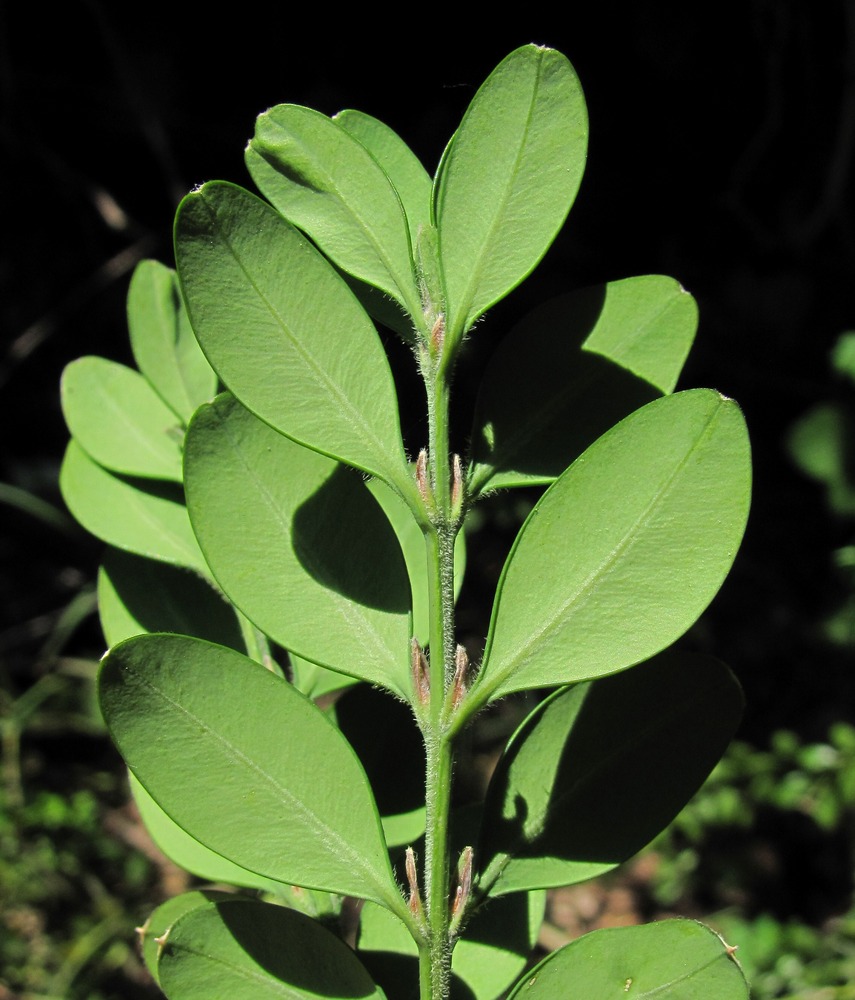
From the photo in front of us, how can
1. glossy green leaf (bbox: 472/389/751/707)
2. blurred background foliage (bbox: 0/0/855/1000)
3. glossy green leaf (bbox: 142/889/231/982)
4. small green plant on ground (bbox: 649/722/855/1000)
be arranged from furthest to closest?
blurred background foliage (bbox: 0/0/855/1000) → small green plant on ground (bbox: 649/722/855/1000) → glossy green leaf (bbox: 142/889/231/982) → glossy green leaf (bbox: 472/389/751/707)

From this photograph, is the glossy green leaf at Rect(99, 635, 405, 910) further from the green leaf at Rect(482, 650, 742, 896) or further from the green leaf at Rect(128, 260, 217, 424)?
the green leaf at Rect(128, 260, 217, 424)

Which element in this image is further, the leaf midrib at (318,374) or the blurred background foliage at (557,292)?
the blurred background foliage at (557,292)

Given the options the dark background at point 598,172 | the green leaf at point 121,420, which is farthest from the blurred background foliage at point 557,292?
the green leaf at point 121,420

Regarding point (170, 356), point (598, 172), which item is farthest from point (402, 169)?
point (598, 172)

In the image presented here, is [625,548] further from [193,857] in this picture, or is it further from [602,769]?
[193,857]

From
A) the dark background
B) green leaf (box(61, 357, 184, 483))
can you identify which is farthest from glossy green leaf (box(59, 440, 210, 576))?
the dark background

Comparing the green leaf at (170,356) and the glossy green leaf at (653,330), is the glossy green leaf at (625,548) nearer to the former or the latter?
the glossy green leaf at (653,330)
